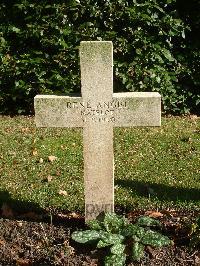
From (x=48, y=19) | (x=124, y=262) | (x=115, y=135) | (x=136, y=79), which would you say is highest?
(x=48, y=19)

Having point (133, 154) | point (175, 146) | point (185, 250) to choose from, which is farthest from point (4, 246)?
point (175, 146)

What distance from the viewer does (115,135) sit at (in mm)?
7078

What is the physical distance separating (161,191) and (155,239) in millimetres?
1419

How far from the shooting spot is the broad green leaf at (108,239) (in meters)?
3.78

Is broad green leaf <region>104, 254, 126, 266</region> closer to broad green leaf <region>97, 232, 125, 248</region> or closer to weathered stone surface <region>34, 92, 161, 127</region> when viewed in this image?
broad green leaf <region>97, 232, 125, 248</region>

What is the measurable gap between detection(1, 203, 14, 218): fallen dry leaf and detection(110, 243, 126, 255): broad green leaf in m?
1.24

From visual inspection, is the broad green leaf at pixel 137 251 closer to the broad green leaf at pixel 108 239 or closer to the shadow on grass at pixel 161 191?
the broad green leaf at pixel 108 239

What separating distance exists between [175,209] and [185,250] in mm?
885

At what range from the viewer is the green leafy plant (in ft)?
12.3

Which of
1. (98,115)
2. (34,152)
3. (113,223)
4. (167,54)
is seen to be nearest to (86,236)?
(113,223)

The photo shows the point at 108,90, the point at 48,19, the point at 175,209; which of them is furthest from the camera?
the point at 48,19

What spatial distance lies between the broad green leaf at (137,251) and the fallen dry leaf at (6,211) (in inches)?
52.1

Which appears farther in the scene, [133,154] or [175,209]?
[133,154]

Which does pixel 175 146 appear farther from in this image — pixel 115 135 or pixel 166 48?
pixel 166 48
